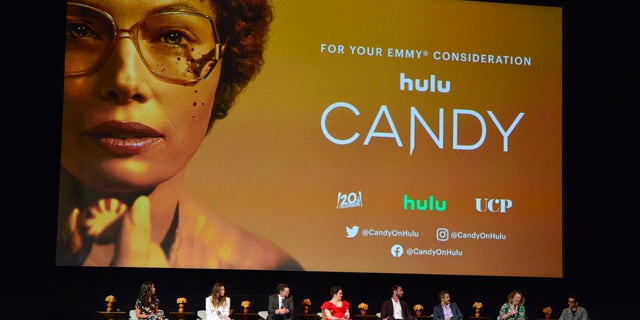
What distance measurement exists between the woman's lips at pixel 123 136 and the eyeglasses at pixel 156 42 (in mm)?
537

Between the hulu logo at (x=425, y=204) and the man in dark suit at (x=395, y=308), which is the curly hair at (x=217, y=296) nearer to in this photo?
the man in dark suit at (x=395, y=308)

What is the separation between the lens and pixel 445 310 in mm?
9445

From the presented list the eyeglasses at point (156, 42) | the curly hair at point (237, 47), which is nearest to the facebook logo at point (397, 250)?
the curly hair at point (237, 47)

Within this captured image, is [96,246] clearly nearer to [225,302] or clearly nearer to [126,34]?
[225,302]

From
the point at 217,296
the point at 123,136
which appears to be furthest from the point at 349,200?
the point at 123,136

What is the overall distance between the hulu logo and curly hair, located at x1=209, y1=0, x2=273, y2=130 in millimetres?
2012

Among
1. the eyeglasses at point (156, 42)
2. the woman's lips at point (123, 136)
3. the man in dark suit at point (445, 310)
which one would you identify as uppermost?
the eyeglasses at point (156, 42)

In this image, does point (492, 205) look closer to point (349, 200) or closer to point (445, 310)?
point (445, 310)

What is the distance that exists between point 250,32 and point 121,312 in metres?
3.00

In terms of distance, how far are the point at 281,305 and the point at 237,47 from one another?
8.45ft

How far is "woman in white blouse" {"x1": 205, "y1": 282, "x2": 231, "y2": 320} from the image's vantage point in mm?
8938

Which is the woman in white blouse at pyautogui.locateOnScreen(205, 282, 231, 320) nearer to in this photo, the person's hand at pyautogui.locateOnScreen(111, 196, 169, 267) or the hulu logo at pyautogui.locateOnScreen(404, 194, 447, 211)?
the person's hand at pyautogui.locateOnScreen(111, 196, 169, 267)

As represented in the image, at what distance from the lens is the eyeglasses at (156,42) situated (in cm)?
909
